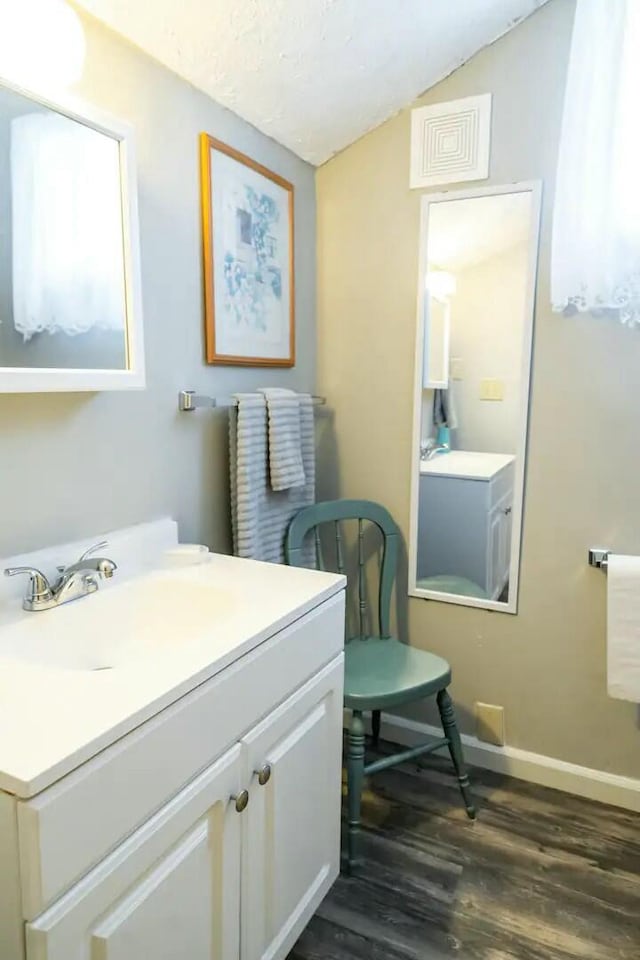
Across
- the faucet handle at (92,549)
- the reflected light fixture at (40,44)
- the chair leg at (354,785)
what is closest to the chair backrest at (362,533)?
the chair leg at (354,785)

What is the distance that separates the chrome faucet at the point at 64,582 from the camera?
1.12m

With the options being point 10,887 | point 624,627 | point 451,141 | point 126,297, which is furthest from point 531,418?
point 10,887

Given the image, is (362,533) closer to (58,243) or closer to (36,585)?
(36,585)

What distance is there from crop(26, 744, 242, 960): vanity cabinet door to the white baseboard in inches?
43.9

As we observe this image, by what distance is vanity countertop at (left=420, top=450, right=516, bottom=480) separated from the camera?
185 cm

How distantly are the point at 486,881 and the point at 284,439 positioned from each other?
48.2 inches

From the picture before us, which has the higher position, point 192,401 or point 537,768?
point 192,401

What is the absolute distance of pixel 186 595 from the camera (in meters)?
1.29

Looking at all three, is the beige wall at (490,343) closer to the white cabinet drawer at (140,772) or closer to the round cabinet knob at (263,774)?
the white cabinet drawer at (140,772)

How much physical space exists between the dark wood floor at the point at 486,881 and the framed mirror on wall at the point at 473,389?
1.92ft

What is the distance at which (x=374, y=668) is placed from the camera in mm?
1738

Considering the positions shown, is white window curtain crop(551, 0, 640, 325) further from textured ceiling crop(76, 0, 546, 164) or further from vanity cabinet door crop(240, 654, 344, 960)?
vanity cabinet door crop(240, 654, 344, 960)

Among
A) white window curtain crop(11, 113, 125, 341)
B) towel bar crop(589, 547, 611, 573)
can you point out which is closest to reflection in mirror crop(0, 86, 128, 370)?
white window curtain crop(11, 113, 125, 341)

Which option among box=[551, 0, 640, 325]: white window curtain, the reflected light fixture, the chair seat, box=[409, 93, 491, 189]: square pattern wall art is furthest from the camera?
box=[409, 93, 491, 189]: square pattern wall art
